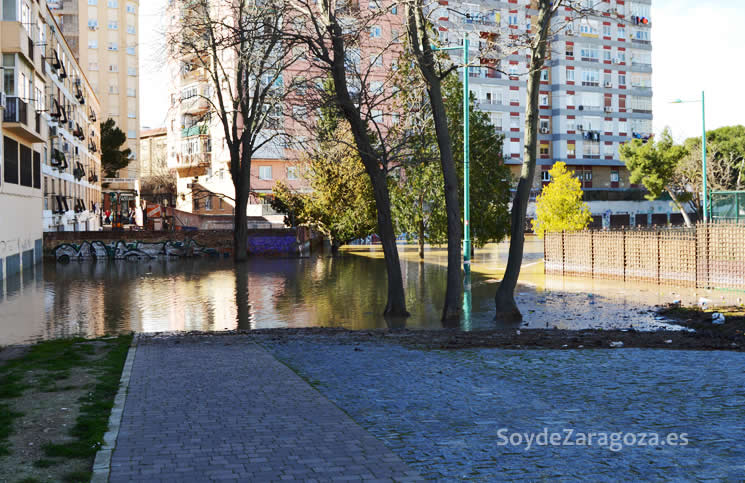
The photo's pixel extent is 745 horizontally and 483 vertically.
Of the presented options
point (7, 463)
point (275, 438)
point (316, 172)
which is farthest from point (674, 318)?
point (316, 172)

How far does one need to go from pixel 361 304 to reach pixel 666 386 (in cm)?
1269

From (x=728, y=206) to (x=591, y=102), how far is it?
150 ft

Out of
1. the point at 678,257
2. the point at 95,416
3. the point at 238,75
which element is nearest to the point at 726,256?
the point at 678,257

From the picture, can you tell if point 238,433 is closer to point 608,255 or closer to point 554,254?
point 608,255

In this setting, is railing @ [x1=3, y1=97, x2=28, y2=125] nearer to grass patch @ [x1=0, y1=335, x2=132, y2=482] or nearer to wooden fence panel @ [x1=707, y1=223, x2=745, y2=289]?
grass patch @ [x1=0, y1=335, x2=132, y2=482]

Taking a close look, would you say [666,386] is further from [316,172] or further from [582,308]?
[316,172]

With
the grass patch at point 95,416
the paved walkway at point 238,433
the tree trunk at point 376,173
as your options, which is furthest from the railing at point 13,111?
the paved walkway at point 238,433

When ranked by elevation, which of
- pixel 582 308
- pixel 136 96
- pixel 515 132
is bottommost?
pixel 582 308

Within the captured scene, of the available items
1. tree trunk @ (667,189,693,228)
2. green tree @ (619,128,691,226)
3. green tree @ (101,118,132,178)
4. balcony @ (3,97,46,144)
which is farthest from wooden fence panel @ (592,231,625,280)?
green tree @ (101,118,132,178)

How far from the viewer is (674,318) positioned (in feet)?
53.6

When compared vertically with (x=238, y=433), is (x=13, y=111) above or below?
above

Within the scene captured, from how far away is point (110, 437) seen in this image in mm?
5848

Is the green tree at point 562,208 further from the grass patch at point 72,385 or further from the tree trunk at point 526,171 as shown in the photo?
the grass patch at point 72,385

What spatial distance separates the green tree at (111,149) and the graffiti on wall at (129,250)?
40.6 meters
